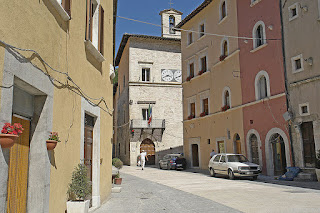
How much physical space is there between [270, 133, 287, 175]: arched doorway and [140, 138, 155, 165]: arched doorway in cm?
2119

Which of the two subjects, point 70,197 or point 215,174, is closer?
point 70,197

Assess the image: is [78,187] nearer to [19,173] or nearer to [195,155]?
[19,173]

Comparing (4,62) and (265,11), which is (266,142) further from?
(4,62)

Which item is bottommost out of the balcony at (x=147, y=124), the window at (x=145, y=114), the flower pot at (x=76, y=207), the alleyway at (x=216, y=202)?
the alleyway at (x=216, y=202)

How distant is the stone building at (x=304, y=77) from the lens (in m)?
16.7

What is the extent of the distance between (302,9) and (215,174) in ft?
36.4

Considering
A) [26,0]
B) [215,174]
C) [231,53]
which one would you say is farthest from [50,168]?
[231,53]

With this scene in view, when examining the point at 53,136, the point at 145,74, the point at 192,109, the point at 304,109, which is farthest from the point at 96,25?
the point at 145,74

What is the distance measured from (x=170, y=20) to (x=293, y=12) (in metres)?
27.1

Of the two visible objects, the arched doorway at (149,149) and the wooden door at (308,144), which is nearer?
the wooden door at (308,144)

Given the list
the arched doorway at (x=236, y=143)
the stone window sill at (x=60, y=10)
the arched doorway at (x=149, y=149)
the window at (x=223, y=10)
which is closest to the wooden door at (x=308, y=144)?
the arched doorway at (x=236, y=143)

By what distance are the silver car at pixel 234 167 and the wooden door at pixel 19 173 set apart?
14.6 m

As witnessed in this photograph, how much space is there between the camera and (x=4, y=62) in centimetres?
402

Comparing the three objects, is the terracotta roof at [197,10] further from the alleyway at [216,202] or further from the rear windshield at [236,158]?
the alleyway at [216,202]
